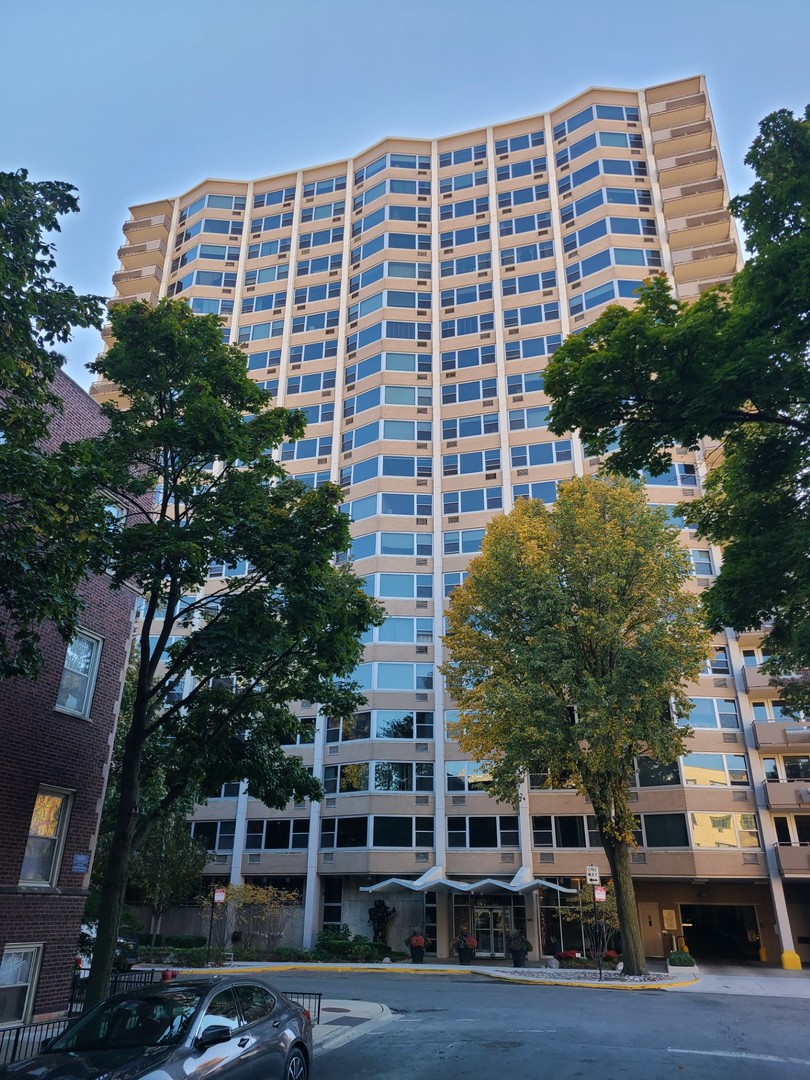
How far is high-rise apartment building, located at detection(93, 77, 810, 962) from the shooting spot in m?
31.2

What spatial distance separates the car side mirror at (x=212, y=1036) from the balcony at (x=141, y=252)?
5303 centimetres

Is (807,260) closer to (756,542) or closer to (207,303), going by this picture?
(756,542)

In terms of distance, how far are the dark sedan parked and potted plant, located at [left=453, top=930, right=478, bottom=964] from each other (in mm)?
23003

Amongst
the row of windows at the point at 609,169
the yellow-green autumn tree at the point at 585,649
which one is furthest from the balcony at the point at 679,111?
the yellow-green autumn tree at the point at 585,649

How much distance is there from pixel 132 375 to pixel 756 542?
1080 cm

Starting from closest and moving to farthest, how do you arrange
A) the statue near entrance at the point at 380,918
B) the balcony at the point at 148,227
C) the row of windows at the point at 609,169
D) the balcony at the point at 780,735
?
the balcony at the point at 780,735 < the statue near entrance at the point at 380,918 < the row of windows at the point at 609,169 < the balcony at the point at 148,227

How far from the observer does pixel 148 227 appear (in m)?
52.7

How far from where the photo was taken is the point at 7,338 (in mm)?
9328

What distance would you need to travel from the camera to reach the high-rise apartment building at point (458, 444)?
3116 cm

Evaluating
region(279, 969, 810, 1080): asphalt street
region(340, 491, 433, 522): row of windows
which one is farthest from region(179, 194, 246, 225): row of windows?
region(279, 969, 810, 1080): asphalt street

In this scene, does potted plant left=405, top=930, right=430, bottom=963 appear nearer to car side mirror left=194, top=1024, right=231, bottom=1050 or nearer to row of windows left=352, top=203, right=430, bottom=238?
car side mirror left=194, top=1024, right=231, bottom=1050

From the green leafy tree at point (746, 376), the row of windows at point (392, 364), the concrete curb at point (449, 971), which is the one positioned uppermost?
the row of windows at point (392, 364)

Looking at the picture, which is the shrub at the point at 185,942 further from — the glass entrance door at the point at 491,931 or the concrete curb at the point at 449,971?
the glass entrance door at the point at 491,931

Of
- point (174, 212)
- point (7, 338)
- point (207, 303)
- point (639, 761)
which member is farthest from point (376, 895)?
point (174, 212)
